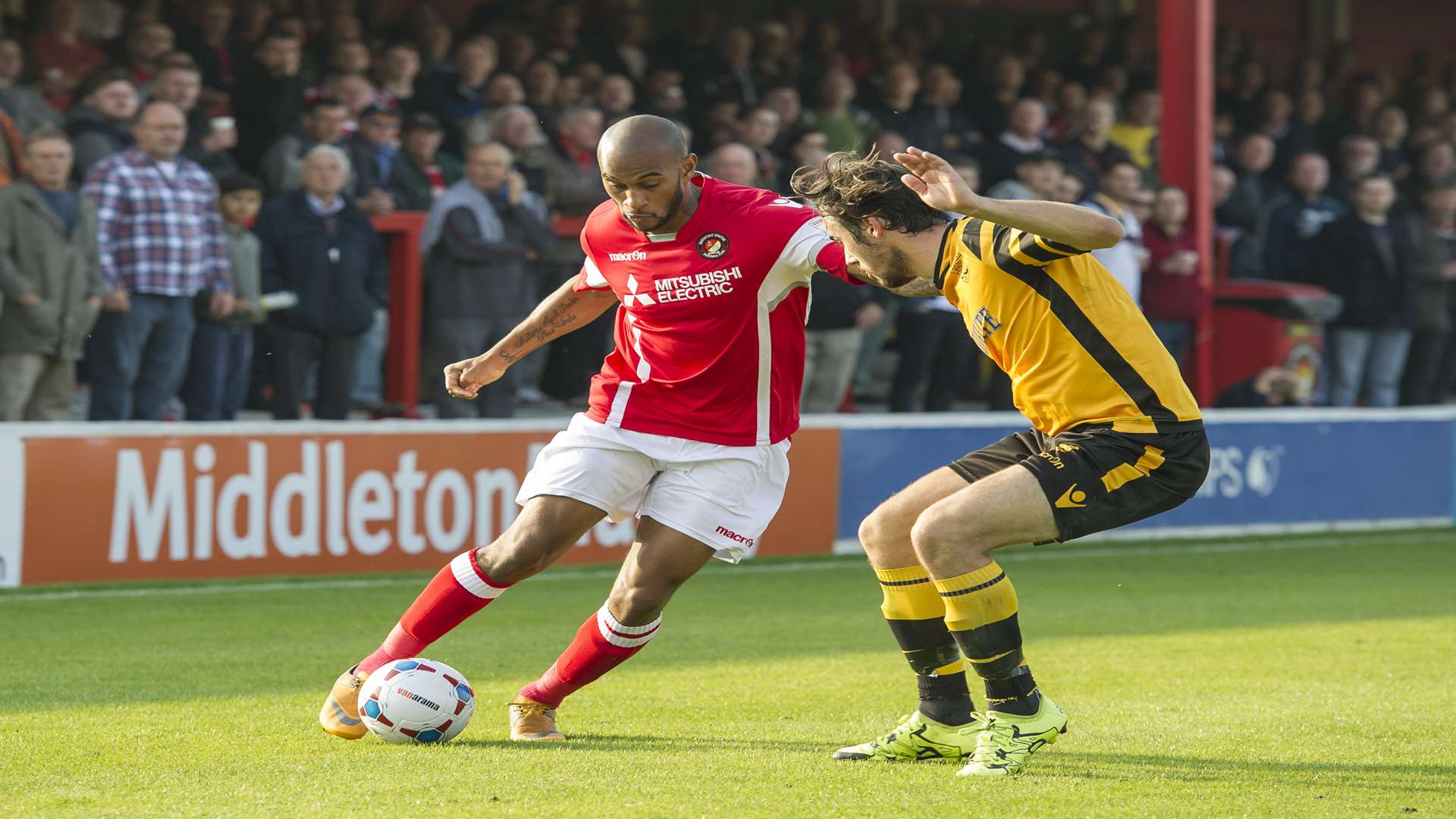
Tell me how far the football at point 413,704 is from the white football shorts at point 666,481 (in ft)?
1.84

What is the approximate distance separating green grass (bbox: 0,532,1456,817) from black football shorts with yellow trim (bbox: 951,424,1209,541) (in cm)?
68

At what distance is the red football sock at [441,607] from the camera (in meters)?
5.52

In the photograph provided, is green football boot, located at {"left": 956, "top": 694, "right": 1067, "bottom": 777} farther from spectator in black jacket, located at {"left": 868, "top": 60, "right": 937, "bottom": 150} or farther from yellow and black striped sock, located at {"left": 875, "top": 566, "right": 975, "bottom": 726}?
spectator in black jacket, located at {"left": 868, "top": 60, "right": 937, "bottom": 150}

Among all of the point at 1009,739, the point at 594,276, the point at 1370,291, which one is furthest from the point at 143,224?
the point at 1370,291

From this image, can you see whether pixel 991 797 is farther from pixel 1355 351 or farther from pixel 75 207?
pixel 1355 351

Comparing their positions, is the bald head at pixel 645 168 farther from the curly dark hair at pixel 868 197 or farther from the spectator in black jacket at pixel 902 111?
the spectator in black jacket at pixel 902 111

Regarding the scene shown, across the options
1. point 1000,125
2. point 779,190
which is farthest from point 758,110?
point 1000,125

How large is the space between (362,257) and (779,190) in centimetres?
281

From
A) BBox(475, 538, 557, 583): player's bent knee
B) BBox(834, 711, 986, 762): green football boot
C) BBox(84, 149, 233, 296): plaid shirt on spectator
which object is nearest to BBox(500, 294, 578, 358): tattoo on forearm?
BBox(475, 538, 557, 583): player's bent knee

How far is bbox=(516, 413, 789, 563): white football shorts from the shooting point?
549 cm

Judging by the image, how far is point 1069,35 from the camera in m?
20.5

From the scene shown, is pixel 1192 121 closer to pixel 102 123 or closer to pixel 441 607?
pixel 102 123

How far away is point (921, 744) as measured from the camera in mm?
5348

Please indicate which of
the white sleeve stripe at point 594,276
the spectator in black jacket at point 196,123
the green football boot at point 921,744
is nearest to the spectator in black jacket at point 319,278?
the spectator in black jacket at point 196,123
